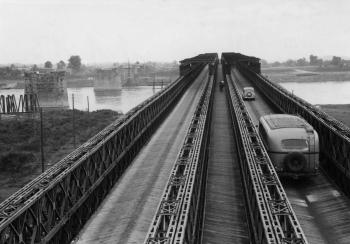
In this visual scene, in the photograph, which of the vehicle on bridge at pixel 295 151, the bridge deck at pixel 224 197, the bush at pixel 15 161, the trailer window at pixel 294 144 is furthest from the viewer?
the bush at pixel 15 161

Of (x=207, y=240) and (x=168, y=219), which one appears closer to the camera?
(x=168, y=219)

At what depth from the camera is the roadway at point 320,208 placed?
727 inches

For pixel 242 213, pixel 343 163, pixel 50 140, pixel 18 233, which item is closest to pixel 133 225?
pixel 242 213

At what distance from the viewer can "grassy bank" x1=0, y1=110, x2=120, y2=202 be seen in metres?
46.6

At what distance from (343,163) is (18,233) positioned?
1637cm

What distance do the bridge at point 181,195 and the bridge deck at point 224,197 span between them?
0.05m

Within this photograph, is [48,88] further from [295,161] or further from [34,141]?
[295,161]

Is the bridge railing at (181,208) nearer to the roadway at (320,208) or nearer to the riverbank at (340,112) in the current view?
the roadway at (320,208)

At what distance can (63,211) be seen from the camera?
1772 centimetres

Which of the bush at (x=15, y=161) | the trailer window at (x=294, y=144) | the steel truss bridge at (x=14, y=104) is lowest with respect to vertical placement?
the bush at (x=15, y=161)

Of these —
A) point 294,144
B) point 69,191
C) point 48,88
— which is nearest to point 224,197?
point 294,144

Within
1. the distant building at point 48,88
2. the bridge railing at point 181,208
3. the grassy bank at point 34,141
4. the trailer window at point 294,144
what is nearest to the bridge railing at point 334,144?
the trailer window at point 294,144

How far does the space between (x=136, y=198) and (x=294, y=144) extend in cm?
863

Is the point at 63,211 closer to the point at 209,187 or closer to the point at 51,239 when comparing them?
the point at 51,239
